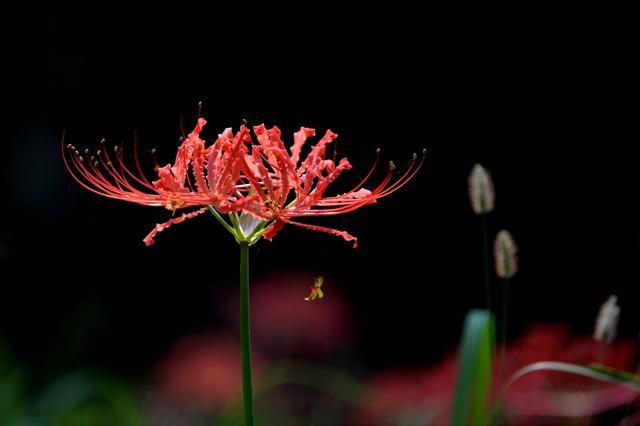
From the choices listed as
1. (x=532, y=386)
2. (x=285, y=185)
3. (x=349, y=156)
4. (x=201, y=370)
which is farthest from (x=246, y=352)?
(x=201, y=370)

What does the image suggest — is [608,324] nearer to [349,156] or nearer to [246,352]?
[246,352]

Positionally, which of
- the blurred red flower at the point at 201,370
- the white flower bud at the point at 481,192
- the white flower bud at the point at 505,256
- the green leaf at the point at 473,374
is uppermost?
the white flower bud at the point at 481,192

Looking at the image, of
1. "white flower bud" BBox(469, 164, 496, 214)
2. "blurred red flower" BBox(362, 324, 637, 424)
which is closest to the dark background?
"blurred red flower" BBox(362, 324, 637, 424)

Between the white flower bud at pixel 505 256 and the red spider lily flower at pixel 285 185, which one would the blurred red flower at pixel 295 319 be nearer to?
the white flower bud at pixel 505 256

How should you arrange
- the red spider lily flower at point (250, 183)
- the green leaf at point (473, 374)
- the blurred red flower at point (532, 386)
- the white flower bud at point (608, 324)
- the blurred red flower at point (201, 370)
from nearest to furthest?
the green leaf at point (473, 374), the red spider lily flower at point (250, 183), the white flower bud at point (608, 324), the blurred red flower at point (532, 386), the blurred red flower at point (201, 370)

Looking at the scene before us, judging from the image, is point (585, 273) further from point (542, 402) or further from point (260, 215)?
point (260, 215)

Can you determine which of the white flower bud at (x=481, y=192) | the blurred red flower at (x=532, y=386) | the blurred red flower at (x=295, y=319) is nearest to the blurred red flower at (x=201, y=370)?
the blurred red flower at (x=295, y=319)
